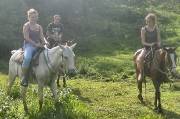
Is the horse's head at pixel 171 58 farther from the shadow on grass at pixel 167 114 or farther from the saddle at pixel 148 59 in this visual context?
the shadow on grass at pixel 167 114

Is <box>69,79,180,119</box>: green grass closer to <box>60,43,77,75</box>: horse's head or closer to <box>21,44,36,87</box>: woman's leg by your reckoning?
<box>60,43,77,75</box>: horse's head

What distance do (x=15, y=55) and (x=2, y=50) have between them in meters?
11.9

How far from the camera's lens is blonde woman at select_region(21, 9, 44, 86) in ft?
42.1

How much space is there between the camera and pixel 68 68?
1206 cm

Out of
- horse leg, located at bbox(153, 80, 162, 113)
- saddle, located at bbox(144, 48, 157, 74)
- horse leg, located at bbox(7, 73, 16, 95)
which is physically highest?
saddle, located at bbox(144, 48, 157, 74)

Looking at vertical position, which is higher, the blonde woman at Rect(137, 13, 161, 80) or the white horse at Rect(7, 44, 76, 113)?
the blonde woman at Rect(137, 13, 161, 80)

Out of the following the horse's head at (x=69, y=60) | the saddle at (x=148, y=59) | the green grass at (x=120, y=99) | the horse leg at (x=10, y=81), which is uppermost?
the horse's head at (x=69, y=60)

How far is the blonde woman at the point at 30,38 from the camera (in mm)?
12820

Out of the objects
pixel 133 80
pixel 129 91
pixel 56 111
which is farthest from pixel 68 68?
pixel 133 80

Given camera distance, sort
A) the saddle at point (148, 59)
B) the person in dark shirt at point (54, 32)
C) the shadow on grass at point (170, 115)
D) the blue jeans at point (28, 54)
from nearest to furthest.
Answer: the blue jeans at point (28, 54), the shadow on grass at point (170, 115), the saddle at point (148, 59), the person in dark shirt at point (54, 32)

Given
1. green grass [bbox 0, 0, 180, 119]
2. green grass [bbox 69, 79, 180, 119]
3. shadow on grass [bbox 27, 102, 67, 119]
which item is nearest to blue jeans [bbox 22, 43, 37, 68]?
green grass [bbox 0, 0, 180, 119]

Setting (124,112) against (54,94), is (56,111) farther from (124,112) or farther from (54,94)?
(124,112)

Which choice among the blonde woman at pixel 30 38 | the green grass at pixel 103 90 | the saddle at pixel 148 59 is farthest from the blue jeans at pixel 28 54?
the saddle at pixel 148 59

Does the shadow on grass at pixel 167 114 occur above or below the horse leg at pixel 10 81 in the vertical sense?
below
